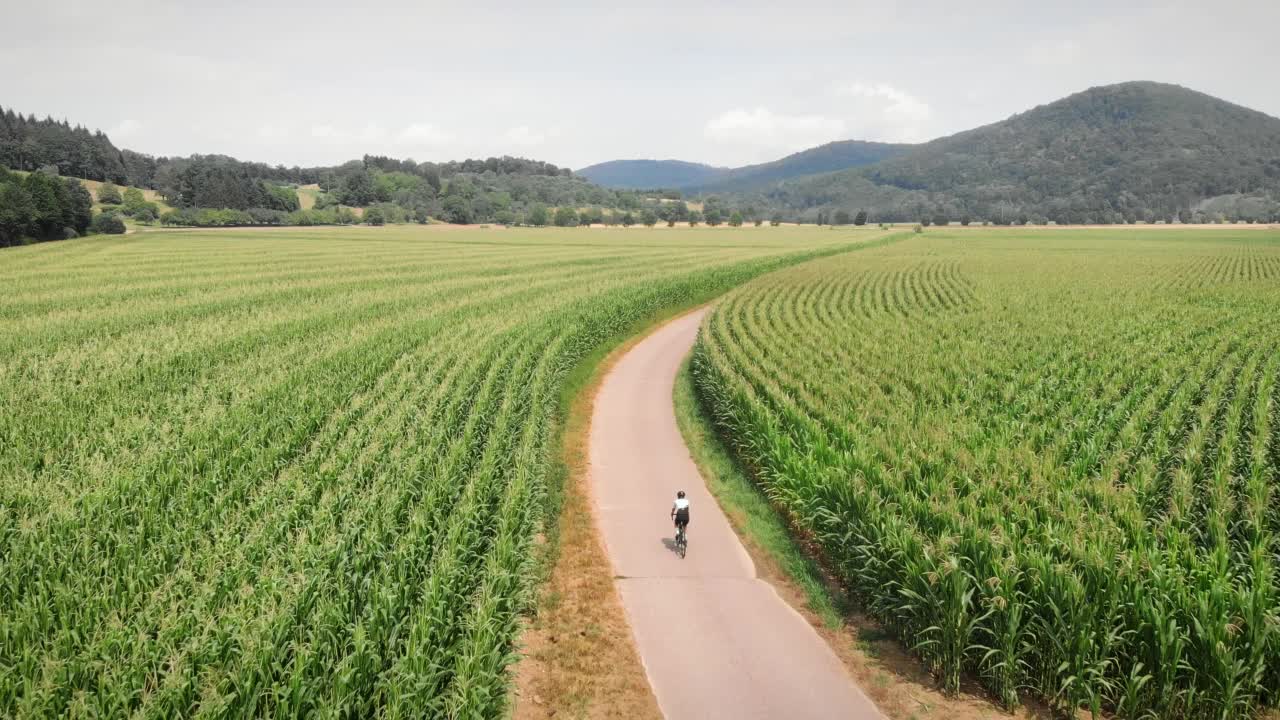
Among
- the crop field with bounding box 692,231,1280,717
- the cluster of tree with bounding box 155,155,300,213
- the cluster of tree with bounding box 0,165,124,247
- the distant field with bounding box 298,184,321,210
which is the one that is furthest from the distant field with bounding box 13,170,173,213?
the crop field with bounding box 692,231,1280,717

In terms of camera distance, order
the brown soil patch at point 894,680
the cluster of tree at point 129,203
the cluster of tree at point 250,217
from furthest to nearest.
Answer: the cluster of tree at point 129,203 → the cluster of tree at point 250,217 → the brown soil patch at point 894,680

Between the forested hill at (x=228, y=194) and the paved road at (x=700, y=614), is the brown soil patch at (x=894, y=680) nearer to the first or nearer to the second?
the paved road at (x=700, y=614)

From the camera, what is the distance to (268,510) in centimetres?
1086

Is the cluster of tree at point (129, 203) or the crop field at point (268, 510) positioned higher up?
the cluster of tree at point (129, 203)

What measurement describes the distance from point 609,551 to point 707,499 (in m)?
3.39

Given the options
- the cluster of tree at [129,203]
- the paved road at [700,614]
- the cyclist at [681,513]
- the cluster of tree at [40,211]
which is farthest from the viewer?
the cluster of tree at [129,203]

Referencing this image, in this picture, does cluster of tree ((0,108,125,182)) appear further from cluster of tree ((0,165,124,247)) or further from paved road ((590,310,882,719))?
paved road ((590,310,882,719))

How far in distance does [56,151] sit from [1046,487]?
205 meters

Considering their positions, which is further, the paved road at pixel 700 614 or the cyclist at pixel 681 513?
the cyclist at pixel 681 513

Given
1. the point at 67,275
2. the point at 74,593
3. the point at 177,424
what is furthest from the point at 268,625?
the point at 67,275

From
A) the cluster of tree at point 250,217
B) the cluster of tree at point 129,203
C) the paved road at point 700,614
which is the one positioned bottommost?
the paved road at point 700,614

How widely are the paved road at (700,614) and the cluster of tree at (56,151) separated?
18456 cm

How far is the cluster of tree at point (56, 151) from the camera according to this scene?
486 feet

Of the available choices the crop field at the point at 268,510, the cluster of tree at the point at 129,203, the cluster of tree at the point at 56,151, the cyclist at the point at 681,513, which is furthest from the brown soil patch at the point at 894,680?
the cluster of tree at the point at 56,151
